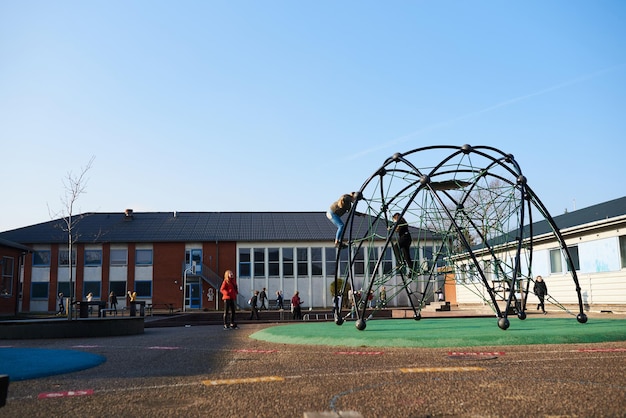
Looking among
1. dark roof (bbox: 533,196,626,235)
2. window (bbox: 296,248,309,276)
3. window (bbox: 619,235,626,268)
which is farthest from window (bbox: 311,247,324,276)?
window (bbox: 619,235,626,268)

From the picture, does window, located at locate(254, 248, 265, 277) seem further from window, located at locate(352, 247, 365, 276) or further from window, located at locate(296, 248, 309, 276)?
window, located at locate(352, 247, 365, 276)

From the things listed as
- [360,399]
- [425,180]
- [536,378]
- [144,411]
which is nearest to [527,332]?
[425,180]

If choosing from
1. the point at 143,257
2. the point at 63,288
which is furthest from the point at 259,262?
the point at 63,288

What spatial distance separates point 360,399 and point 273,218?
46879mm

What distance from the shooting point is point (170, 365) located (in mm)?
8008

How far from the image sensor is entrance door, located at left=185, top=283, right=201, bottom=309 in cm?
4516

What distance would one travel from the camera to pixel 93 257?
1834 inches

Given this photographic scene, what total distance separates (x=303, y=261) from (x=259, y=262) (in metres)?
3.65

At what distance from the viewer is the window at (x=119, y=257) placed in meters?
46.6

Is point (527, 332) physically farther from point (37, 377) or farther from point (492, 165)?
point (37, 377)

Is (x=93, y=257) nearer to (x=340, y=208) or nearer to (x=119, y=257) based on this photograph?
(x=119, y=257)

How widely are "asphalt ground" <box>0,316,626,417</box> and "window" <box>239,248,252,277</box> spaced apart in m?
38.0

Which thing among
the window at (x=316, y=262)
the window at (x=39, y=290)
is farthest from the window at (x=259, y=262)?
the window at (x=39, y=290)

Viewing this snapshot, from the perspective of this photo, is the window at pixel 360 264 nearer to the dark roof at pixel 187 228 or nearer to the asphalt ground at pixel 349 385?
the dark roof at pixel 187 228
